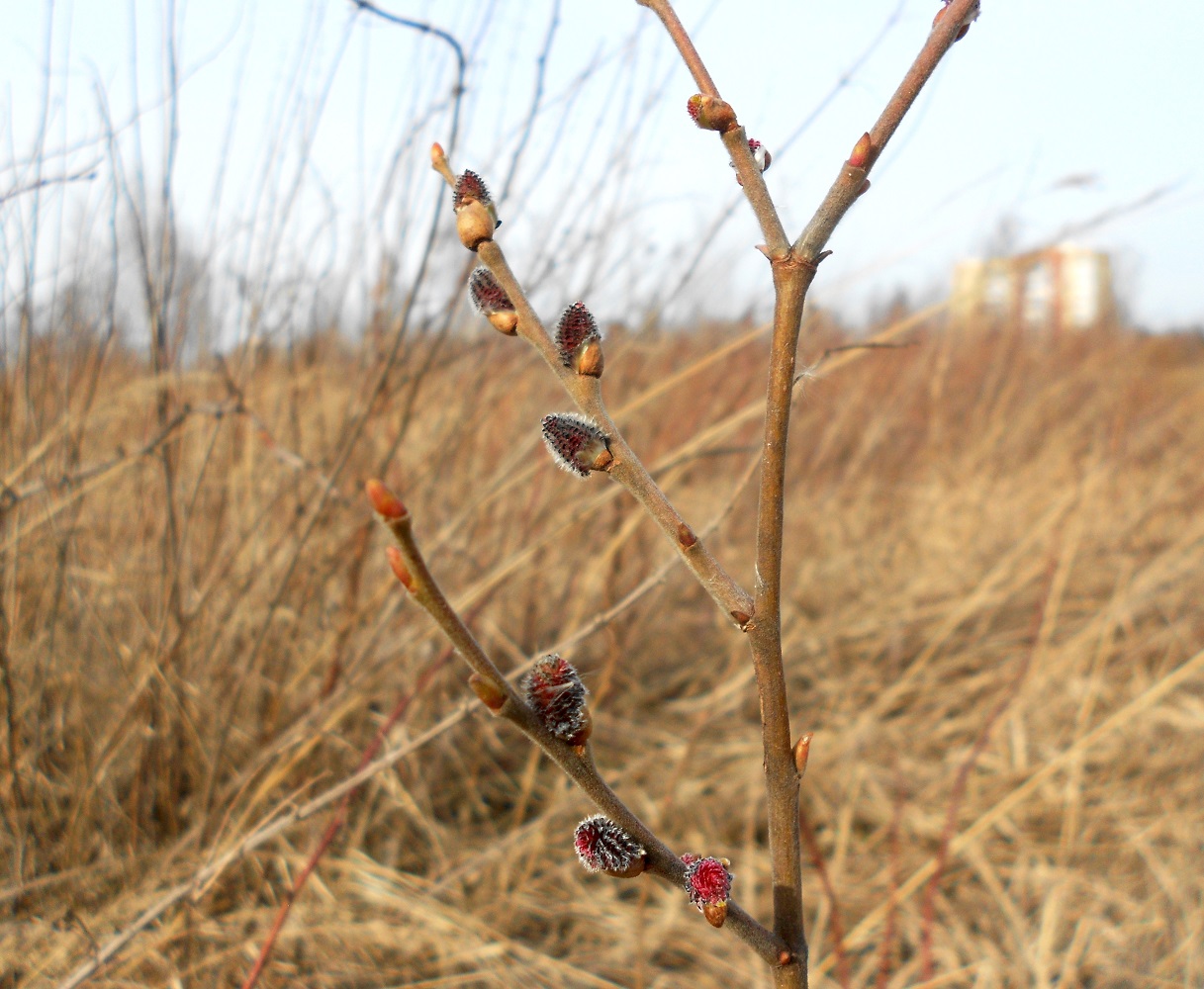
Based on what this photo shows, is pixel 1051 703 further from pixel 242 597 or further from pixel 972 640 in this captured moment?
pixel 242 597

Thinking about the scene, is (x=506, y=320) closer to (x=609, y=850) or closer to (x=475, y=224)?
(x=475, y=224)

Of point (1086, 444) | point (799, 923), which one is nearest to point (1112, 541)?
point (1086, 444)

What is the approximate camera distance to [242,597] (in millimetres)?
1450

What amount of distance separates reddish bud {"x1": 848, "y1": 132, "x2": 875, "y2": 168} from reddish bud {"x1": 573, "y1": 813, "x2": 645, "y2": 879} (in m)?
0.30

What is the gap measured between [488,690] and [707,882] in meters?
0.14

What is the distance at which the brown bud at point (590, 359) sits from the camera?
16.4 inches

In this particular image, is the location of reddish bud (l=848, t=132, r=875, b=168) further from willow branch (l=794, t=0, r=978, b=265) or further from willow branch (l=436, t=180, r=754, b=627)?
willow branch (l=436, t=180, r=754, b=627)

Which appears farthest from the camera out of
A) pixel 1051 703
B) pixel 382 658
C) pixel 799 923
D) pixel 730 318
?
pixel 730 318

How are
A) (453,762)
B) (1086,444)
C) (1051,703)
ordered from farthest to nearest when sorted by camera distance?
1. (1086,444)
2. (1051,703)
3. (453,762)

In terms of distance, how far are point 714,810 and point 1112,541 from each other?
166 centimetres

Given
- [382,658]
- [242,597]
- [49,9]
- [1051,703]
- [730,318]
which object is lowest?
[1051,703]

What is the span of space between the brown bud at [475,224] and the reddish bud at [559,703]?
17 cm

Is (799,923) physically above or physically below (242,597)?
below

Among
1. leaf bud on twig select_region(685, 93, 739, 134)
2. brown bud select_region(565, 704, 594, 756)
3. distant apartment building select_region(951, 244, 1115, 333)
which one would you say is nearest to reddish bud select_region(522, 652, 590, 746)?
brown bud select_region(565, 704, 594, 756)
